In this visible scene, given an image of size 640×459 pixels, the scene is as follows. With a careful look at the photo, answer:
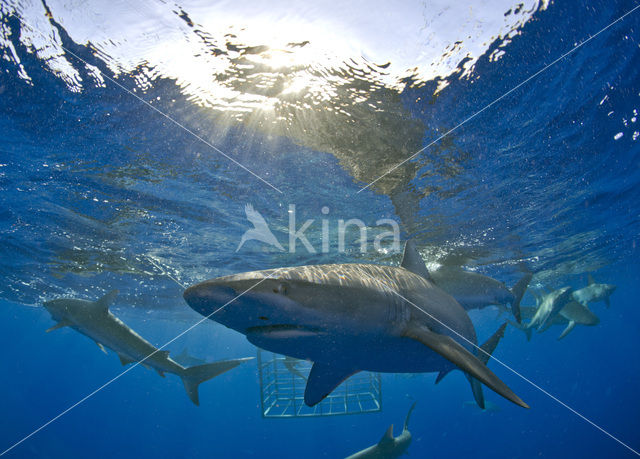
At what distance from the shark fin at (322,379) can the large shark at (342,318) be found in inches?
0.5

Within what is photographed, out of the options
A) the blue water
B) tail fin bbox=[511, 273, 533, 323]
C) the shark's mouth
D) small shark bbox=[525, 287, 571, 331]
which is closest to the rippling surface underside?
the blue water

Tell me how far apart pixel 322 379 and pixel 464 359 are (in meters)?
2.00

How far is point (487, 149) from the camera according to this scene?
793cm

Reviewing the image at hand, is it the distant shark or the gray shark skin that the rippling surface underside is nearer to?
the distant shark

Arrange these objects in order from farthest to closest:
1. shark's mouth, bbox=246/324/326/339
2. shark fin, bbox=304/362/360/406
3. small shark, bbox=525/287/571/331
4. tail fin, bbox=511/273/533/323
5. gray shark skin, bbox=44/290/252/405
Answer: small shark, bbox=525/287/571/331 < gray shark skin, bbox=44/290/252/405 < tail fin, bbox=511/273/533/323 < shark fin, bbox=304/362/360/406 < shark's mouth, bbox=246/324/326/339

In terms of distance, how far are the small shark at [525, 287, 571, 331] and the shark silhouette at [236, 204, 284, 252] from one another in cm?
1121

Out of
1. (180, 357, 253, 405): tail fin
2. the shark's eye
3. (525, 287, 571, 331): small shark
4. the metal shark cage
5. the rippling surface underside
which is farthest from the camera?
the metal shark cage

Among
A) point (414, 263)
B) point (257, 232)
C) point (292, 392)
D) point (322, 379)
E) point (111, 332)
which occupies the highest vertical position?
point (257, 232)

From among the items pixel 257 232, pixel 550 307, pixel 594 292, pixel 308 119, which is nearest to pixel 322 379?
pixel 308 119

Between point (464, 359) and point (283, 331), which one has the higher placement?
point (283, 331)

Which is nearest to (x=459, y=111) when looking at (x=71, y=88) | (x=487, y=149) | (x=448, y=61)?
(x=448, y=61)

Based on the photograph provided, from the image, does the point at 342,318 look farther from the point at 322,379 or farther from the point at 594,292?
the point at 594,292

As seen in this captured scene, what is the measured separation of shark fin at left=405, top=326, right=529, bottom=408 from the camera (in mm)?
2164

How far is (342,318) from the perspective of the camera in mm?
2693
